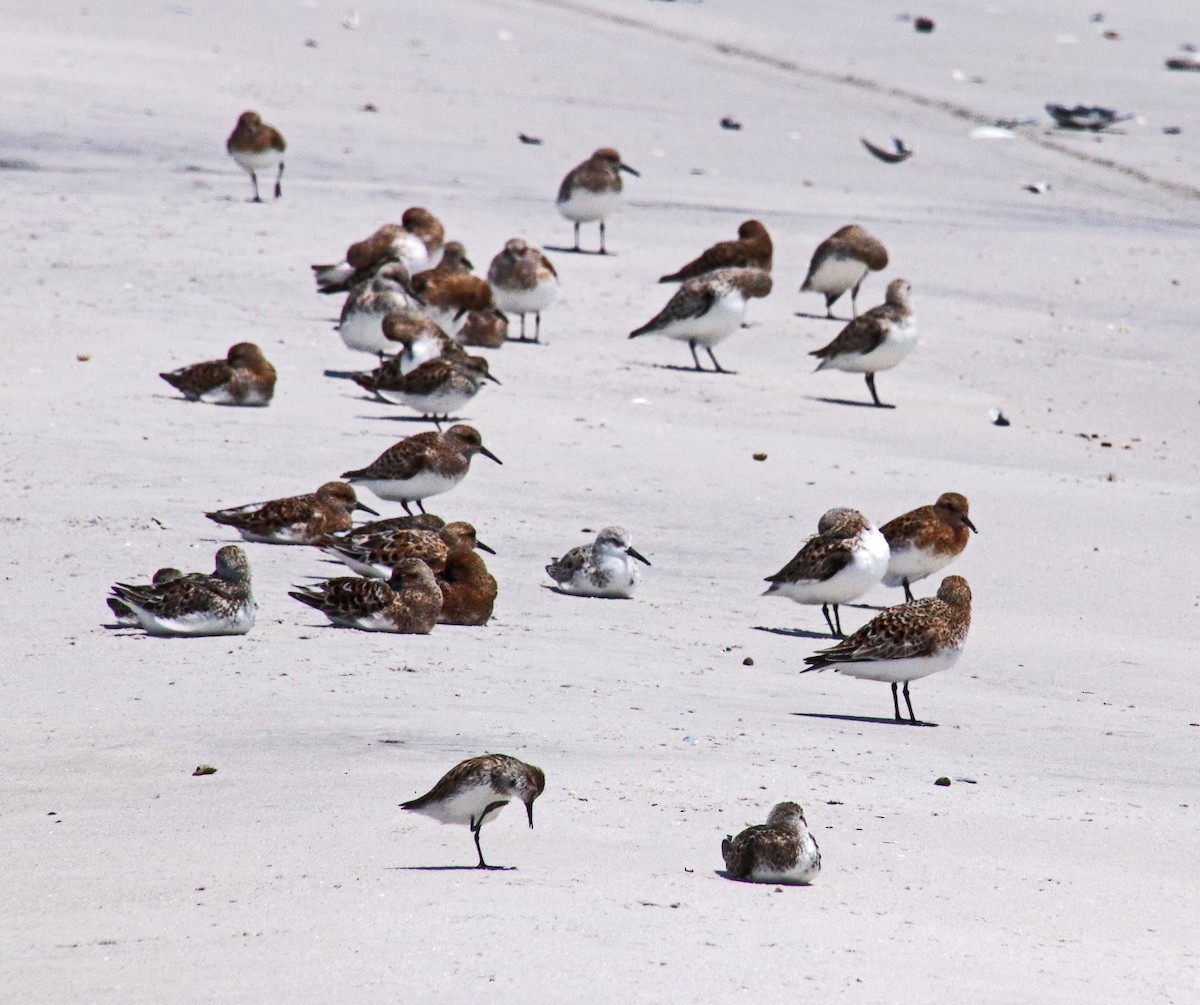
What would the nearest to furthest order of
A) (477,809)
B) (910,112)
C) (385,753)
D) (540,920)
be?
(540,920)
(477,809)
(385,753)
(910,112)

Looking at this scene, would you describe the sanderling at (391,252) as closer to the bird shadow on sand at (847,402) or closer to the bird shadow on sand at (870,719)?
the bird shadow on sand at (847,402)

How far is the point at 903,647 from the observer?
849cm

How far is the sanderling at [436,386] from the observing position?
532 inches

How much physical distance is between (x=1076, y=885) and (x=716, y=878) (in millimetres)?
1142

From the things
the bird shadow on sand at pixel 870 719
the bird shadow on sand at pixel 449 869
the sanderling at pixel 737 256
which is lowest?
the bird shadow on sand at pixel 870 719

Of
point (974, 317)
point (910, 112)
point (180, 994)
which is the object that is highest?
point (910, 112)

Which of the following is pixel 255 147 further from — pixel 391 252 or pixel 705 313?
pixel 705 313

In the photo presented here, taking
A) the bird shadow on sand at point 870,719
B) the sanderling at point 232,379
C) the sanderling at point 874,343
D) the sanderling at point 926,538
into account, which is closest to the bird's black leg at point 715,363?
the sanderling at point 874,343

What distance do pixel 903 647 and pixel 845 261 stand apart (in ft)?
32.9

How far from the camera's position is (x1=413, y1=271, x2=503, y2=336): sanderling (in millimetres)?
16203

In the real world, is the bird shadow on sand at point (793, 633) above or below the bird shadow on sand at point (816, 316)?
below

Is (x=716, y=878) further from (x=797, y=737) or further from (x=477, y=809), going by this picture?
(x=797, y=737)

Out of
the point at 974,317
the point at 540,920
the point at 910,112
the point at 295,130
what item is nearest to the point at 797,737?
the point at 540,920

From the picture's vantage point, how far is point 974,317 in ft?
59.5
